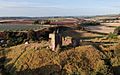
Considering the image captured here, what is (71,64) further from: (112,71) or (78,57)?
(112,71)

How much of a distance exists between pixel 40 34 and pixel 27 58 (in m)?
24.3

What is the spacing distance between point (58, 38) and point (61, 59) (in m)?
2.84

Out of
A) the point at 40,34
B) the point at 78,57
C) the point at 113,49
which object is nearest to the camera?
the point at 78,57

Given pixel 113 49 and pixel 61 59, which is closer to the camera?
pixel 61 59

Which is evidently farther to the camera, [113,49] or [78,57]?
[113,49]

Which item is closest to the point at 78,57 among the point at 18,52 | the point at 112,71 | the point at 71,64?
the point at 71,64

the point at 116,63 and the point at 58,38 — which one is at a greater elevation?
the point at 58,38

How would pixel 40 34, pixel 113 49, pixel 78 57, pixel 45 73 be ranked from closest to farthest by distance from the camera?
pixel 45 73 → pixel 78 57 → pixel 113 49 → pixel 40 34

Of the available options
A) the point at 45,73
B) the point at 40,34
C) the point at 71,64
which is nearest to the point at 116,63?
the point at 71,64

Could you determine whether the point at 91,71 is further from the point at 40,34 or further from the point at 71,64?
the point at 40,34

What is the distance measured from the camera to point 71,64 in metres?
33.9

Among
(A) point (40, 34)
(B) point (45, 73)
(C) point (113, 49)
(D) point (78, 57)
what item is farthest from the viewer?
(A) point (40, 34)

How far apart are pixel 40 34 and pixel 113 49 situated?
77.8ft

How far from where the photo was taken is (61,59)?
34.3 meters
